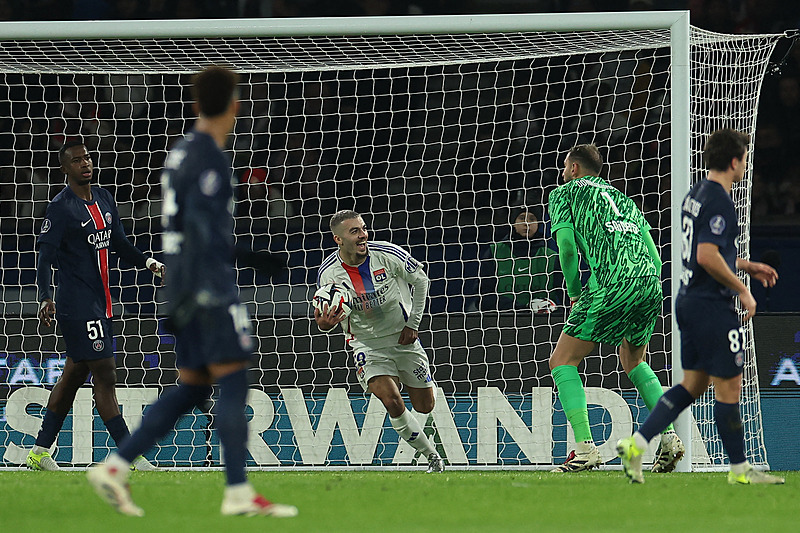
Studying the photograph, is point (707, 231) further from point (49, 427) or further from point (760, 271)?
point (49, 427)

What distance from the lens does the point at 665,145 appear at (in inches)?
523

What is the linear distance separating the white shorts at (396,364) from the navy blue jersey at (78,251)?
1.58m

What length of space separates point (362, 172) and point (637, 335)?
18.6 feet

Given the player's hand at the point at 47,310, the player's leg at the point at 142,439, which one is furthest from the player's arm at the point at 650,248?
the player's hand at the point at 47,310

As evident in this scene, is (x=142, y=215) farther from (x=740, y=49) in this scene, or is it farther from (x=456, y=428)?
(x=740, y=49)

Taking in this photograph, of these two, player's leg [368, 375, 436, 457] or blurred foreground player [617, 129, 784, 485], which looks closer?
blurred foreground player [617, 129, 784, 485]

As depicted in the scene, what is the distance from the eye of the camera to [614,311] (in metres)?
6.95

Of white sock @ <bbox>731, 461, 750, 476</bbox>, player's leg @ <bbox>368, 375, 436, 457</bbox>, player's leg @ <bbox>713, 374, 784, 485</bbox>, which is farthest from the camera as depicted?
player's leg @ <bbox>368, 375, 436, 457</bbox>

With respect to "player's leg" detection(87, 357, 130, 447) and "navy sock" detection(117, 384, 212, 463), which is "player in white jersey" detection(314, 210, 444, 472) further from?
"navy sock" detection(117, 384, 212, 463)

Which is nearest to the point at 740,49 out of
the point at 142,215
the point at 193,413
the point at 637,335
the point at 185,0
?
the point at 637,335

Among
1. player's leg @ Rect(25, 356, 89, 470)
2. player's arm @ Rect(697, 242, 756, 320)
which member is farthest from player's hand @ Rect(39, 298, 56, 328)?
player's arm @ Rect(697, 242, 756, 320)

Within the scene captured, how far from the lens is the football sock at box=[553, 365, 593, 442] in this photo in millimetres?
6984

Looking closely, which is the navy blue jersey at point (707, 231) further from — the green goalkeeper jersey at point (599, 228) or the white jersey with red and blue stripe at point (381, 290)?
the white jersey with red and blue stripe at point (381, 290)

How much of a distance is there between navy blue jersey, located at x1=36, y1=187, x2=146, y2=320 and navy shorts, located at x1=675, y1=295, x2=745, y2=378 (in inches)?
144
